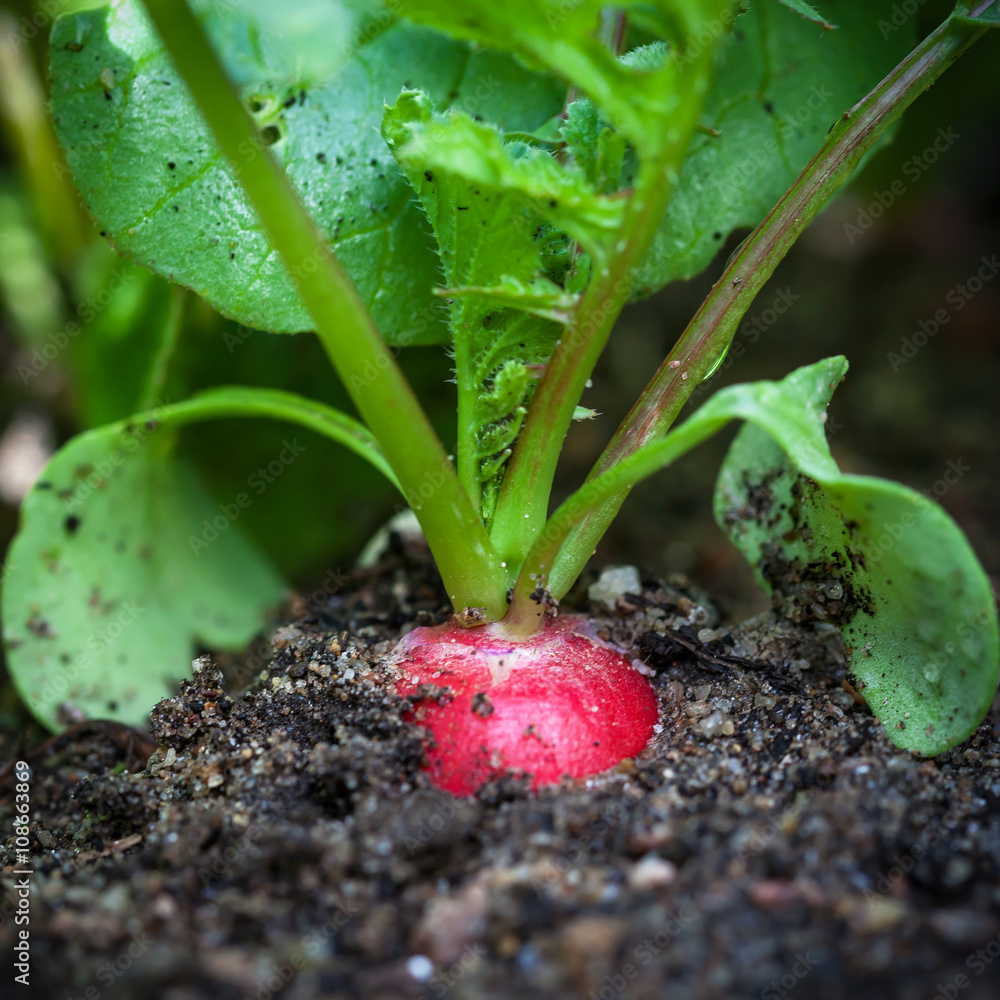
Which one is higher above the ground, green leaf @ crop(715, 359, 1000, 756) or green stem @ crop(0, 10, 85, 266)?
green stem @ crop(0, 10, 85, 266)

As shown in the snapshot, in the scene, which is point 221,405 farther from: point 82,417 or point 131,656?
point 82,417

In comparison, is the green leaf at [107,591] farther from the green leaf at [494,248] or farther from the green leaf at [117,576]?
the green leaf at [494,248]

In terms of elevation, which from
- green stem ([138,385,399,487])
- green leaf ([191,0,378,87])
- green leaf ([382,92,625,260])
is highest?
green leaf ([191,0,378,87])

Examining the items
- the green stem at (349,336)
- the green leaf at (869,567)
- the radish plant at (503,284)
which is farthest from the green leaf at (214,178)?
the green leaf at (869,567)

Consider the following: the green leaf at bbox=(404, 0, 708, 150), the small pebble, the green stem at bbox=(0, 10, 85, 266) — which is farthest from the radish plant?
the green stem at bbox=(0, 10, 85, 266)

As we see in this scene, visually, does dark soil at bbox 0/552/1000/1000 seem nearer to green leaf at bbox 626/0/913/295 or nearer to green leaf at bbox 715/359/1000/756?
green leaf at bbox 715/359/1000/756

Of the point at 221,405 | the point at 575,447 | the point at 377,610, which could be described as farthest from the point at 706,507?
the point at 221,405

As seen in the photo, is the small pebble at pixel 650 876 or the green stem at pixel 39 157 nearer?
the small pebble at pixel 650 876

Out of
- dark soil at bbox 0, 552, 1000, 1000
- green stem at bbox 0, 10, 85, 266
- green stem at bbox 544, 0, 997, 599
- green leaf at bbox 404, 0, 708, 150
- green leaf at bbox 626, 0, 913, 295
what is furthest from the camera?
green stem at bbox 0, 10, 85, 266
